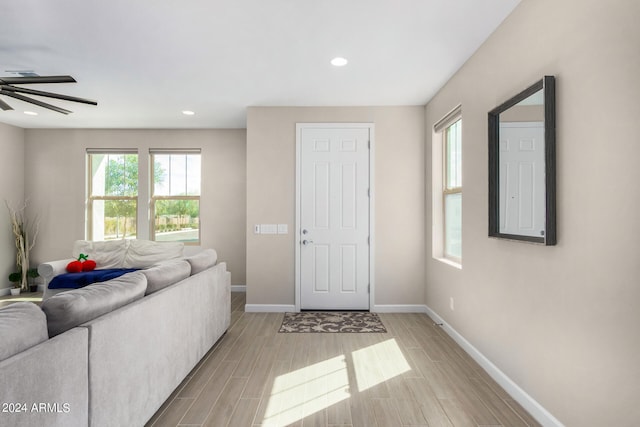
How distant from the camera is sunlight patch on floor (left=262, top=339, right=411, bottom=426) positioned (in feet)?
7.52

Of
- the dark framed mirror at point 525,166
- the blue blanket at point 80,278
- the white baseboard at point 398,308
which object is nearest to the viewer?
the dark framed mirror at point 525,166

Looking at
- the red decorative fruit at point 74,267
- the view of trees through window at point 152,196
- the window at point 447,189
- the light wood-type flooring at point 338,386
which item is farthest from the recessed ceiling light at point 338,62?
the red decorative fruit at point 74,267

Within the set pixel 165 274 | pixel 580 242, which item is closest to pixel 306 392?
pixel 165 274

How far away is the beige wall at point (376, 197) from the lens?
4.67 metres

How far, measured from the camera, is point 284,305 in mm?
4691

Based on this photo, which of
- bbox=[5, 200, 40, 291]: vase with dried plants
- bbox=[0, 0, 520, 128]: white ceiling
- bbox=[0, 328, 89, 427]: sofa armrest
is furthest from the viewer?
bbox=[5, 200, 40, 291]: vase with dried plants

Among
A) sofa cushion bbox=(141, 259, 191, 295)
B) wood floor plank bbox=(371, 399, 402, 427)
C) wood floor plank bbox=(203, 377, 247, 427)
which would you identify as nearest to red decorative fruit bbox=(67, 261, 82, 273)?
sofa cushion bbox=(141, 259, 191, 295)

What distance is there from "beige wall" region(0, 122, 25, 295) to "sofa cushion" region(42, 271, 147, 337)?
199 inches

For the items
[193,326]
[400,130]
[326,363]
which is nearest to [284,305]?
[326,363]

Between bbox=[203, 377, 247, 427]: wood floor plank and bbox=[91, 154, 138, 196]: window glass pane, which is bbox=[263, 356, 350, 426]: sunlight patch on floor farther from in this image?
bbox=[91, 154, 138, 196]: window glass pane

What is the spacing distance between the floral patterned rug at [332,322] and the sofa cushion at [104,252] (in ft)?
8.65

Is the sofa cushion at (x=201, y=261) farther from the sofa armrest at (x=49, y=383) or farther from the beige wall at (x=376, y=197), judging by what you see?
the sofa armrest at (x=49, y=383)

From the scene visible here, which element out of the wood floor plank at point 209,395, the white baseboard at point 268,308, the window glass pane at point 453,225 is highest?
the window glass pane at point 453,225

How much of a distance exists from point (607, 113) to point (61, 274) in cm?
568
